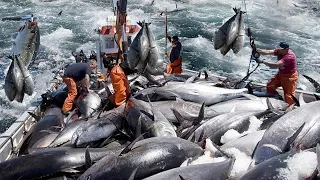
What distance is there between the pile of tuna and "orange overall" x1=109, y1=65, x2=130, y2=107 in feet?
2.08

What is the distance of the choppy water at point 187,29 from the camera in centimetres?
1867

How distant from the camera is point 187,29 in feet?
85.1

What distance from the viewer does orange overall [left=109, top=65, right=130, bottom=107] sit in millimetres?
7309

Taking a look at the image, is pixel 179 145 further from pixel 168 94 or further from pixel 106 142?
pixel 168 94

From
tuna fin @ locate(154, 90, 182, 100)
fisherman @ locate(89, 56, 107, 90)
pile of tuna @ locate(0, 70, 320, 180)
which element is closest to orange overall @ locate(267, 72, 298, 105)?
pile of tuna @ locate(0, 70, 320, 180)

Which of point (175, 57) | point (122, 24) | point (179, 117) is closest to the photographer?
point (179, 117)

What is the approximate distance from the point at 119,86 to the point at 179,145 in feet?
9.59

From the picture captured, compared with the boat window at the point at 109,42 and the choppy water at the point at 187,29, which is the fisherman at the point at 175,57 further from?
the choppy water at the point at 187,29

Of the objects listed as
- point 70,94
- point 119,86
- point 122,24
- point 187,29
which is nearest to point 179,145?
point 119,86

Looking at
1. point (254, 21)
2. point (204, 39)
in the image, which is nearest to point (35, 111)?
point (204, 39)

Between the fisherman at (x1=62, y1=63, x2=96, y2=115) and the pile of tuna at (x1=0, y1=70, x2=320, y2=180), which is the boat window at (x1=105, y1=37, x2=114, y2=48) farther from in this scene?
the pile of tuna at (x1=0, y1=70, x2=320, y2=180)

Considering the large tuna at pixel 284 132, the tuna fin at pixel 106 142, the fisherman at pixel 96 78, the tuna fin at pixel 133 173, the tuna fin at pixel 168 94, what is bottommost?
the fisherman at pixel 96 78

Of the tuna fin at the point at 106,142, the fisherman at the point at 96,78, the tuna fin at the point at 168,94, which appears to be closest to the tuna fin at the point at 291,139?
the tuna fin at the point at 106,142

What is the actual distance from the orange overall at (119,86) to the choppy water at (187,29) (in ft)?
23.2
